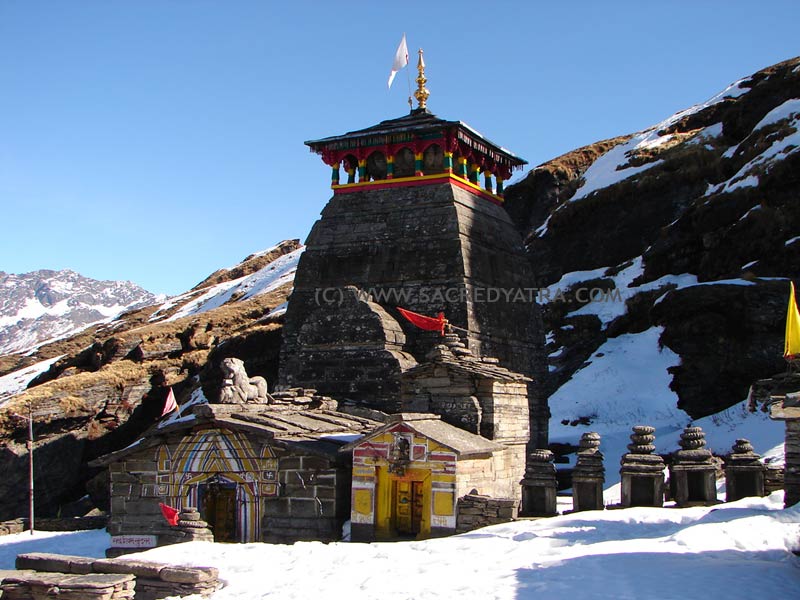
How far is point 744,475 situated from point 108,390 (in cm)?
3320

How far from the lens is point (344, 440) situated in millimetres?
23422

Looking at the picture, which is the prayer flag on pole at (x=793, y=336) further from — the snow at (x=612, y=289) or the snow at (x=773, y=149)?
the snow at (x=773, y=149)

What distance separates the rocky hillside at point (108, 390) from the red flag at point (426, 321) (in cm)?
1660

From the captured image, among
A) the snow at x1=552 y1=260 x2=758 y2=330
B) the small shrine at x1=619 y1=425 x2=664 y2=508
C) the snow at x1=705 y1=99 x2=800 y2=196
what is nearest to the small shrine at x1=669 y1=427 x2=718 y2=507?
the small shrine at x1=619 y1=425 x2=664 y2=508

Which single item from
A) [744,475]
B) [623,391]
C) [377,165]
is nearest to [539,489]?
[744,475]

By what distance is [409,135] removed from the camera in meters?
32.0

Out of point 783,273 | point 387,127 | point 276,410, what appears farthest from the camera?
point 783,273

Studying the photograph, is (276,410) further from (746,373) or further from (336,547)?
(746,373)

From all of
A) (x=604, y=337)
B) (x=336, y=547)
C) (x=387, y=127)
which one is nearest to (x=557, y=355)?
(x=604, y=337)

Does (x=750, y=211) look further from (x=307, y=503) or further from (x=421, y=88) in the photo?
(x=307, y=503)

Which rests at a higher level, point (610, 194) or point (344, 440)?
point (610, 194)

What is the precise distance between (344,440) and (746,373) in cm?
1757

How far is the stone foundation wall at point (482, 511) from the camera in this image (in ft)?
64.6

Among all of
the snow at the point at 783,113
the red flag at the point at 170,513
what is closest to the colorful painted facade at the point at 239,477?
the red flag at the point at 170,513
